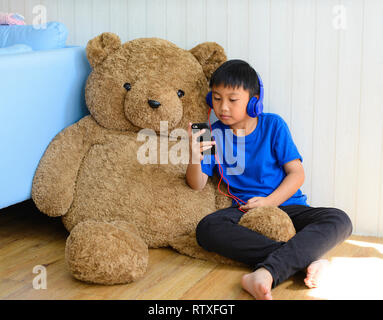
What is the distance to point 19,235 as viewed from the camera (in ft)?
5.63

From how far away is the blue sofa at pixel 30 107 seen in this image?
1.50 m

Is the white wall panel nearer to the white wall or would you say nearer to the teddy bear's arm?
the white wall

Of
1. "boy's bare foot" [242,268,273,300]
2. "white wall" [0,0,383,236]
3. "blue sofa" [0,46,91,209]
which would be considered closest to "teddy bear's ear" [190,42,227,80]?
"white wall" [0,0,383,236]

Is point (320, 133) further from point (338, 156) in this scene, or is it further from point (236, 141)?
point (236, 141)

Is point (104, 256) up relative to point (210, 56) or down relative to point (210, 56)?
down

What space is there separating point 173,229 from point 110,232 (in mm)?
243

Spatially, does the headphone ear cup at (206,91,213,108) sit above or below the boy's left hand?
above

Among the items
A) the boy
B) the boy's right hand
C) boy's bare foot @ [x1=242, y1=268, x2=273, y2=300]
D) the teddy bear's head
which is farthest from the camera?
the teddy bear's head

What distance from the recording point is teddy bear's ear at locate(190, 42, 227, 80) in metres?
1.65

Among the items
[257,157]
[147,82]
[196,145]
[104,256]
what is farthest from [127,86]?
[104,256]

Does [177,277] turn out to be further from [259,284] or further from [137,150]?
[137,150]

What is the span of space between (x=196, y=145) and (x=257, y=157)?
21cm

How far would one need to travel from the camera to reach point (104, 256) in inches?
51.6

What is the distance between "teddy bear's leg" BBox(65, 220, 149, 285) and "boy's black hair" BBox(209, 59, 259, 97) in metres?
0.50
